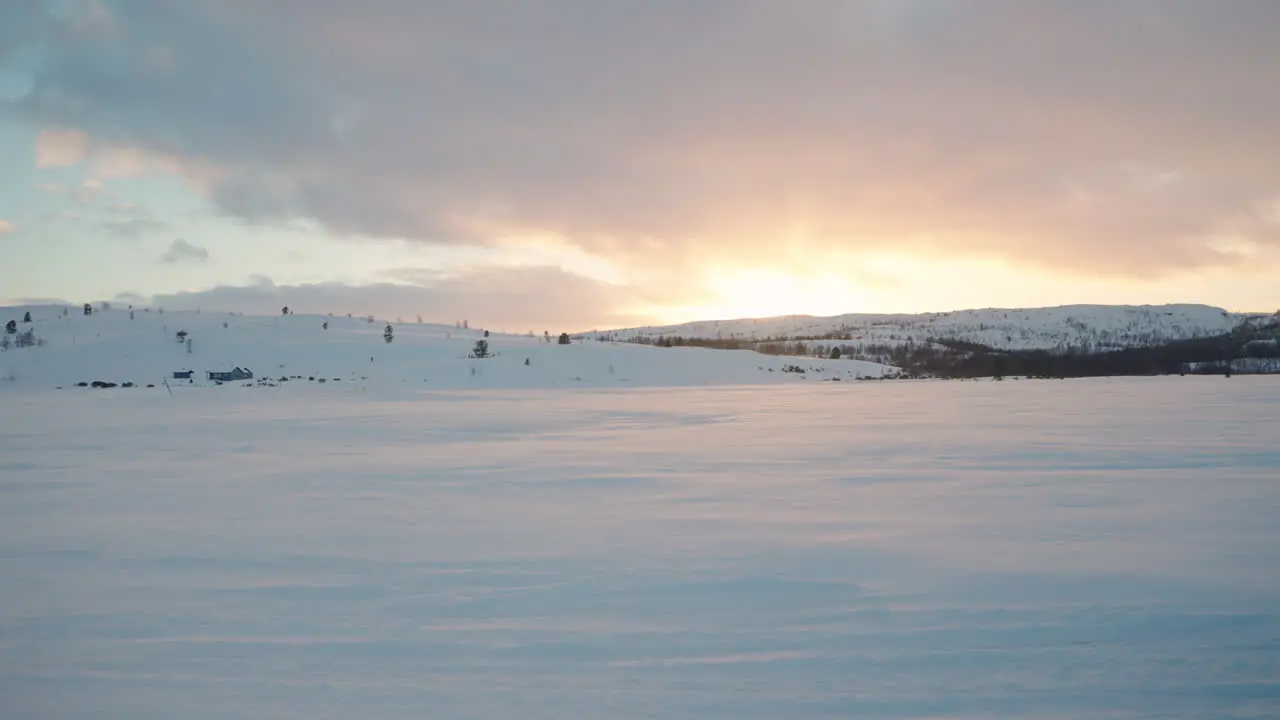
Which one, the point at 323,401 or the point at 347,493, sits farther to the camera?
the point at 323,401

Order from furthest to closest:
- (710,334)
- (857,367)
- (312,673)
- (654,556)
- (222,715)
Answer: (710,334)
(857,367)
(654,556)
(312,673)
(222,715)

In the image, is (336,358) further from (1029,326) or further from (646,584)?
(1029,326)

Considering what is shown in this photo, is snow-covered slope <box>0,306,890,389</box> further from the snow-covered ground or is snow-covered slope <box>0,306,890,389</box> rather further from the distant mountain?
the snow-covered ground

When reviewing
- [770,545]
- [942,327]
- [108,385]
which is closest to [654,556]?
[770,545]

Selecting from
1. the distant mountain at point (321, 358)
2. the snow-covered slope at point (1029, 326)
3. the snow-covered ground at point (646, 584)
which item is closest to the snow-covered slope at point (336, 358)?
the distant mountain at point (321, 358)

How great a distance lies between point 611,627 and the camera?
4555 millimetres

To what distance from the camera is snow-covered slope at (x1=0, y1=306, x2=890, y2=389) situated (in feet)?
109

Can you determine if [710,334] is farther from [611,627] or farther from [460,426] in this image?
[611,627]

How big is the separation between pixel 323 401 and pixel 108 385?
1218cm

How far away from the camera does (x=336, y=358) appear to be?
3700cm

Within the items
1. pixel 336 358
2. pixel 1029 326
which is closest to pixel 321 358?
pixel 336 358

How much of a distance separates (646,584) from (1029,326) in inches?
6528

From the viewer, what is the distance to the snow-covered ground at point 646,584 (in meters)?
3.77

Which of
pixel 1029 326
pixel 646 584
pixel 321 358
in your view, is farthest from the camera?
pixel 1029 326
